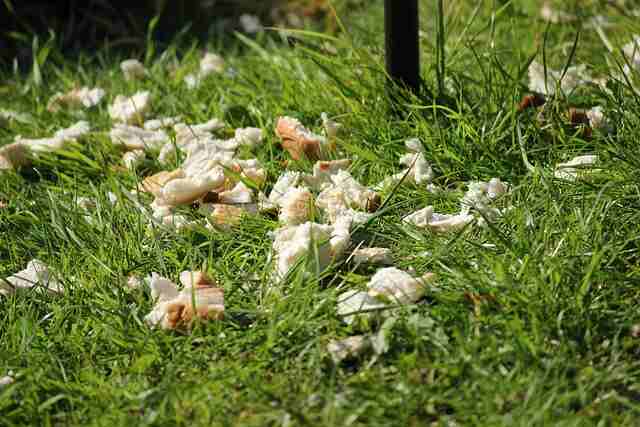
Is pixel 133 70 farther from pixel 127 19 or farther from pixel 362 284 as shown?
pixel 362 284

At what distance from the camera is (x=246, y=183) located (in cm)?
230

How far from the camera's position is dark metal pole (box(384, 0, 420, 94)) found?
7.98 ft

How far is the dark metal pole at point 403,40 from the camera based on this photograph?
2.43 meters

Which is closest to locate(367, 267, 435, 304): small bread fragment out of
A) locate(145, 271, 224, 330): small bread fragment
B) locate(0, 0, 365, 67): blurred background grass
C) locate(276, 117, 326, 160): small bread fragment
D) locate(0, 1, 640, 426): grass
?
locate(0, 1, 640, 426): grass

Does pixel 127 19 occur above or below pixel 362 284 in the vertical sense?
below

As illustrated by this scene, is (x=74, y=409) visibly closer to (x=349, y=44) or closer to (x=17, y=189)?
→ (x=17, y=189)

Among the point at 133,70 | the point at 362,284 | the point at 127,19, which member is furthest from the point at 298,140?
the point at 127,19

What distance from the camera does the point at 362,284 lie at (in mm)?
1844

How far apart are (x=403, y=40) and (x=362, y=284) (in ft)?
2.78

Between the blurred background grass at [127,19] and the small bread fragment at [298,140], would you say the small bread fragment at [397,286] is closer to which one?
the small bread fragment at [298,140]

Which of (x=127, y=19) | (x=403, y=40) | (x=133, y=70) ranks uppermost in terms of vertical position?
(x=403, y=40)

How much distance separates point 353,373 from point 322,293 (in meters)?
0.19

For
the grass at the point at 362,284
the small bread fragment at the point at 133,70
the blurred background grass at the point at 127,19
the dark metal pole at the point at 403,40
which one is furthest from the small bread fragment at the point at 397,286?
the blurred background grass at the point at 127,19

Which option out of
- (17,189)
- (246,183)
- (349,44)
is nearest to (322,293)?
(246,183)
